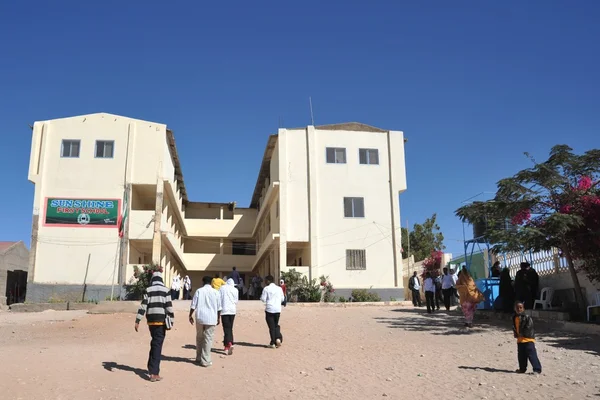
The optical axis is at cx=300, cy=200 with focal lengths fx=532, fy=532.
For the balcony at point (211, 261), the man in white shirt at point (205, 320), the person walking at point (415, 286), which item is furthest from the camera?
the balcony at point (211, 261)

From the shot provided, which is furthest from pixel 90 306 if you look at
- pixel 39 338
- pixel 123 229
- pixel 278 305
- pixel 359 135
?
pixel 359 135

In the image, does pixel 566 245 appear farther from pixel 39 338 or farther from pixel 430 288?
pixel 39 338

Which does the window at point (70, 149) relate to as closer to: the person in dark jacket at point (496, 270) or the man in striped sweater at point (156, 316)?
the person in dark jacket at point (496, 270)

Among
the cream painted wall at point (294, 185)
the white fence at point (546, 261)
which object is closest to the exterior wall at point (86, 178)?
the cream painted wall at point (294, 185)

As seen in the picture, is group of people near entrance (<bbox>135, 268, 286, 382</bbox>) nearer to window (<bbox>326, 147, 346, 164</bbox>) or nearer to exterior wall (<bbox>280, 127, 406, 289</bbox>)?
exterior wall (<bbox>280, 127, 406, 289</bbox>)

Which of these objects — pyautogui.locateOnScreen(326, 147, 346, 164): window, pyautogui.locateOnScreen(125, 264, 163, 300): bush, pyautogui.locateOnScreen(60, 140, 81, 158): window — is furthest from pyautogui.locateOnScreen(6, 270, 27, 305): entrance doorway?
pyautogui.locateOnScreen(326, 147, 346, 164): window

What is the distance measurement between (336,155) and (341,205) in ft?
9.57

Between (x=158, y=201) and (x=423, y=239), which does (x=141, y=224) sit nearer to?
(x=158, y=201)

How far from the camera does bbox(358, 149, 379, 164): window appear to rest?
1193 inches

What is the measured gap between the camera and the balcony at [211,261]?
40.7 m

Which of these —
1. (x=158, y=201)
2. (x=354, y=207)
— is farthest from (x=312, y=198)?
(x=158, y=201)

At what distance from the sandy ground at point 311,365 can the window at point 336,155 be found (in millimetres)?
15647

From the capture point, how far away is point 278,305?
11.8 m

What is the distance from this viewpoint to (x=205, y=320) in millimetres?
9570
